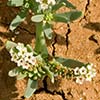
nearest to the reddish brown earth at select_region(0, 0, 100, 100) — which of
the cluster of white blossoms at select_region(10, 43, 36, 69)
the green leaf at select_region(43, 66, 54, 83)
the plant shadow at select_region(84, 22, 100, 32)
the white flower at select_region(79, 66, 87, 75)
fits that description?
the plant shadow at select_region(84, 22, 100, 32)

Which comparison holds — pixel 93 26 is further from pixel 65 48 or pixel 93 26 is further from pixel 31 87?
pixel 31 87

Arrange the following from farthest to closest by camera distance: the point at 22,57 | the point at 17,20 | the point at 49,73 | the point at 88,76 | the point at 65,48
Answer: the point at 65,48 < the point at 17,20 < the point at 49,73 < the point at 88,76 < the point at 22,57

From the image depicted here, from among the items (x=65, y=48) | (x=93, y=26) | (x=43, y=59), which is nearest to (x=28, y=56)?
(x=43, y=59)

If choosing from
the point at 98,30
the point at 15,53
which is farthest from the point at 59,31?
the point at 15,53

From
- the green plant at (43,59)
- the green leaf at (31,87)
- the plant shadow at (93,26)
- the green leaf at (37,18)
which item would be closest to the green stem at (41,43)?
the green plant at (43,59)

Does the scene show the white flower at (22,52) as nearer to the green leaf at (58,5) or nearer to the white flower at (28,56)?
the white flower at (28,56)

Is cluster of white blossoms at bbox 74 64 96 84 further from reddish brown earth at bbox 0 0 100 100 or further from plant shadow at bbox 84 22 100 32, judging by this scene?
plant shadow at bbox 84 22 100 32
